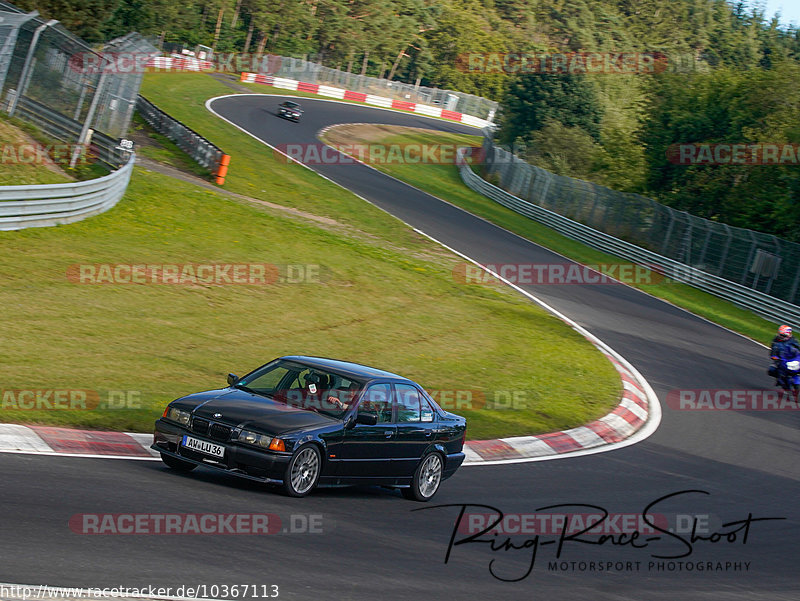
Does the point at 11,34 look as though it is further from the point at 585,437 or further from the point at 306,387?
the point at 306,387

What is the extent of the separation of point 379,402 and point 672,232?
95.8 ft

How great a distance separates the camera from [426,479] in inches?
404

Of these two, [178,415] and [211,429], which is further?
[178,415]

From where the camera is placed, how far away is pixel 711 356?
23344 mm

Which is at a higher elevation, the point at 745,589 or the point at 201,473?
the point at 745,589

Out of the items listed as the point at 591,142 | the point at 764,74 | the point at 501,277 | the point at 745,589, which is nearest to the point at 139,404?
the point at 745,589

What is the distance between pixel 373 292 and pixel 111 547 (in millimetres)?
17215

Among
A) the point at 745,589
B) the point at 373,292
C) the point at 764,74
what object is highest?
the point at 764,74

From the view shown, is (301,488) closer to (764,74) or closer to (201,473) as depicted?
(201,473)

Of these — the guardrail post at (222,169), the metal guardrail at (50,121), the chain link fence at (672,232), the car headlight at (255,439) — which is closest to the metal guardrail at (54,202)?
the metal guardrail at (50,121)

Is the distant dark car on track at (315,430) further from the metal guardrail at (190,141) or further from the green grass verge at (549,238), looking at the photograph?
the metal guardrail at (190,141)
